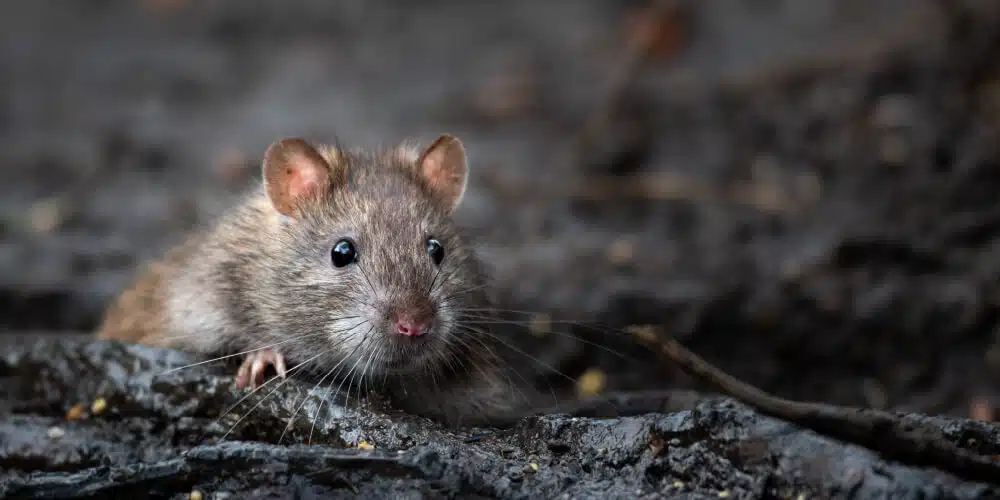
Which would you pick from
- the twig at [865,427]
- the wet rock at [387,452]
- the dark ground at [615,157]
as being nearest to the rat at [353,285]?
the wet rock at [387,452]

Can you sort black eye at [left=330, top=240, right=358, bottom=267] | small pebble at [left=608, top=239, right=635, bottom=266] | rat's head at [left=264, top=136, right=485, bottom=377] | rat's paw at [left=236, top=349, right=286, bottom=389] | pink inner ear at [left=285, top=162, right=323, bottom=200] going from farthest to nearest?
small pebble at [left=608, top=239, right=635, bottom=266], pink inner ear at [left=285, top=162, right=323, bottom=200], black eye at [left=330, top=240, right=358, bottom=267], rat's paw at [left=236, top=349, right=286, bottom=389], rat's head at [left=264, top=136, right=485, bottom=377]

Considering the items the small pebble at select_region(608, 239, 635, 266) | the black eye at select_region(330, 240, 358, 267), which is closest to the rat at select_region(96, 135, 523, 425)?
the black eye at select_region(330, 240, 358, 267)

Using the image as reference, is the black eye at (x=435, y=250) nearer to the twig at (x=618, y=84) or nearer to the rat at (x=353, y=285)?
the rat at (x=353, y=285)

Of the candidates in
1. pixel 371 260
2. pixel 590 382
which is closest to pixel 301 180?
pixel 371 260

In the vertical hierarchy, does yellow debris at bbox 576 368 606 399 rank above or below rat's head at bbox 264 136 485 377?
above

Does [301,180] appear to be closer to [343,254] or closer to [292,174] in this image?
[292,174]

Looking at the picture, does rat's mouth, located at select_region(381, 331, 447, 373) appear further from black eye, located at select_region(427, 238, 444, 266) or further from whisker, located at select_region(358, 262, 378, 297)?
black eye, located at select_region(427, 238, 444, 266)

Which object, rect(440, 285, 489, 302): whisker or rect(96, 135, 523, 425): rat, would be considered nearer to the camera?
rect(96, 135, 523, 425): rat

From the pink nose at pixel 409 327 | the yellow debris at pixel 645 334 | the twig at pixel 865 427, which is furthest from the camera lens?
the pink nose at pixel 409 327
